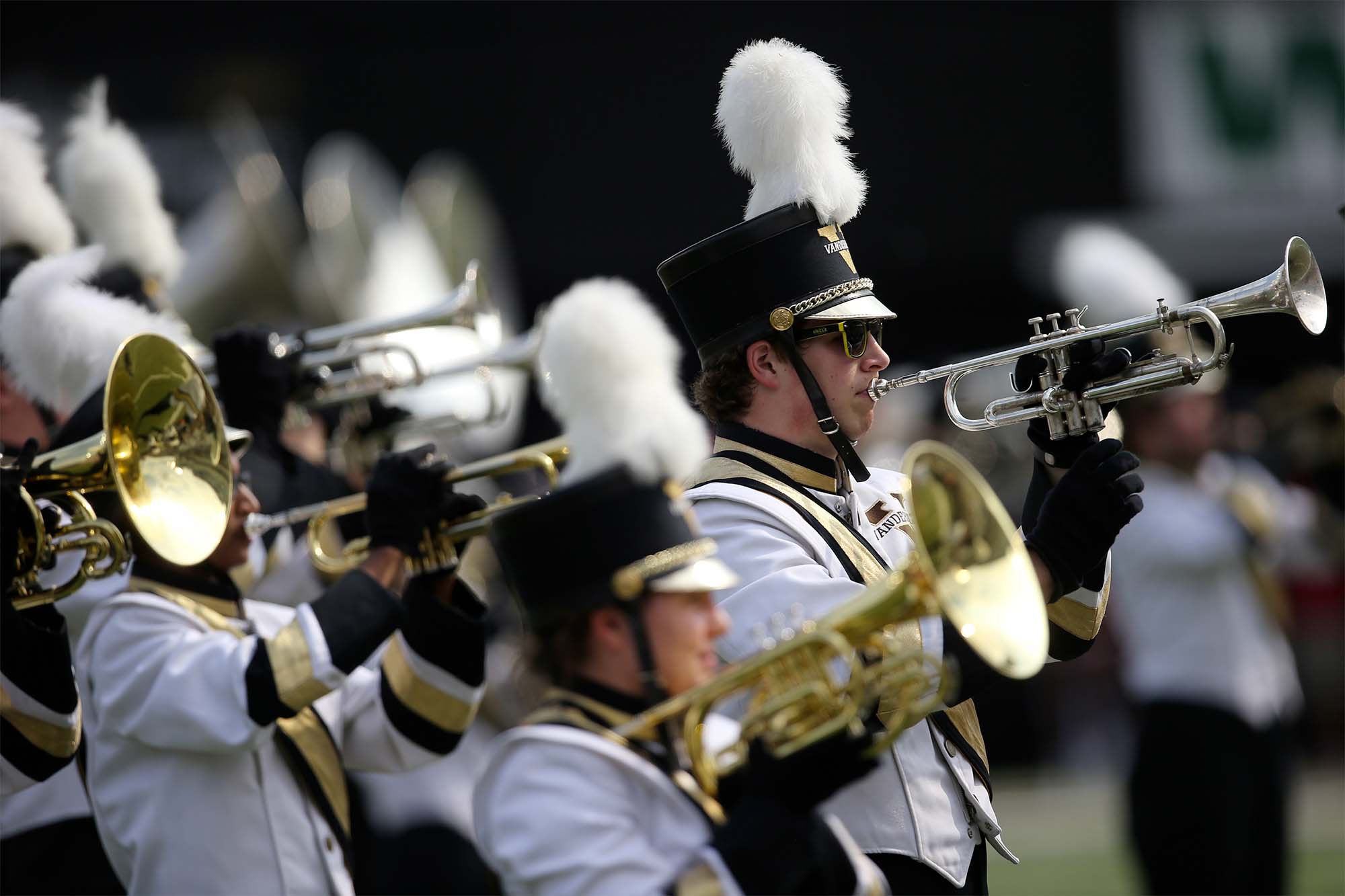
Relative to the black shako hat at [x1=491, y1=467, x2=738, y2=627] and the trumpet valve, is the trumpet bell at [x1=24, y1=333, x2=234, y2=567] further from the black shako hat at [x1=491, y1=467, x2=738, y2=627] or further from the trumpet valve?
the trumpet valve

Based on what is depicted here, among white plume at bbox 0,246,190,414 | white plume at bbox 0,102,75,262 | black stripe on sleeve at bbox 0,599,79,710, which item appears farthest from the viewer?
white plume at bbox 0,102,75,262

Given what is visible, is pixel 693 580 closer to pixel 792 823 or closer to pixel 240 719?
pixel 792 823

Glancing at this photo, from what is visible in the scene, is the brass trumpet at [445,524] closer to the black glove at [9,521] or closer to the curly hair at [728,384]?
the curly hair at [728,384]

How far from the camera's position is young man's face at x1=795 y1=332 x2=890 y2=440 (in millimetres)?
4066

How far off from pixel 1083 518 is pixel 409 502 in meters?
1.52

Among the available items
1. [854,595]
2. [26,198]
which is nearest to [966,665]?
[854,595]

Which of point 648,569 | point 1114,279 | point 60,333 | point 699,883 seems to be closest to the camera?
point 699,883

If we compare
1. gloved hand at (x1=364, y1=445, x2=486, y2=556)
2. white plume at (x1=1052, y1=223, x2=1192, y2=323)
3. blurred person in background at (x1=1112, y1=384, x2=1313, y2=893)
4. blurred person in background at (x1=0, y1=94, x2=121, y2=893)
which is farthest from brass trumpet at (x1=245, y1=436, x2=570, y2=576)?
blurred person in background at (x1=1112, y1=384, x2=1313, y2=893)

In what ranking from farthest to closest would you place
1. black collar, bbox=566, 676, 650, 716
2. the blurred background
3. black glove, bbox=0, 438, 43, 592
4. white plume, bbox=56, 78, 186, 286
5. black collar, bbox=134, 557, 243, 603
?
the blurred background → white plume, bbox=56, 78, 186, 286 → black collar, bbox=134, 557, 243, 603 → black glove, bbox=0, 438, 43, 592 → black collar, bbox=566, 676, 650, 716

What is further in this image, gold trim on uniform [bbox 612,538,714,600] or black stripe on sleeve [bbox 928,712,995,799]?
black stripe on sleeve [bbox 928,712,995,799]

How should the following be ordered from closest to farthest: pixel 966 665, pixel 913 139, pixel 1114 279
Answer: pixel 966 665, pixel 1114 279, pixel 913 139

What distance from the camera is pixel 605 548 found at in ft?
10.2

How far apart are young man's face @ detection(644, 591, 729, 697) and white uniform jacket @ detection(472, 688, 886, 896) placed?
120mm

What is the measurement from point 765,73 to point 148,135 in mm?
11279
